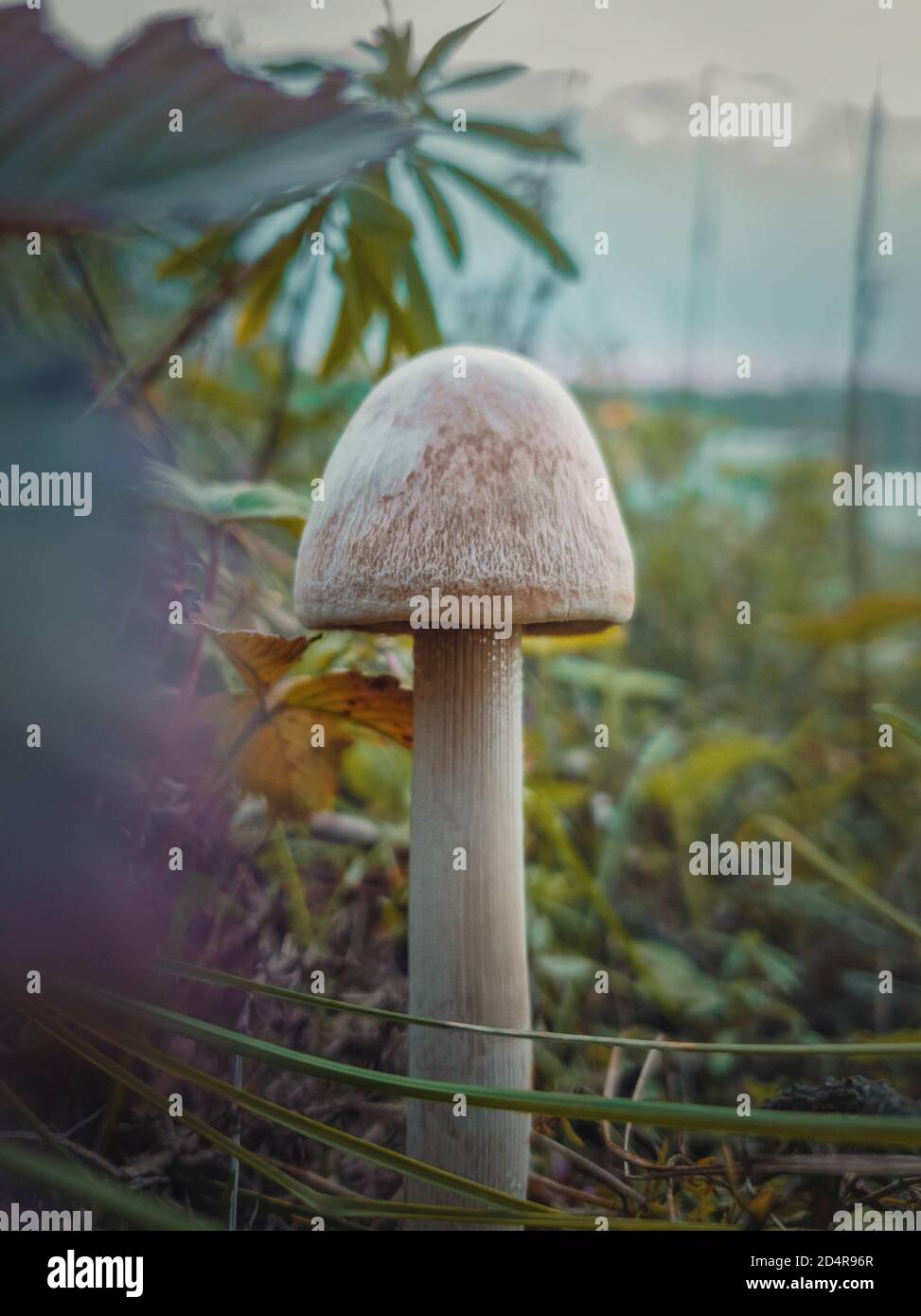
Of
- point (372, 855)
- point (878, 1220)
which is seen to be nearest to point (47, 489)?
point (372, 855)

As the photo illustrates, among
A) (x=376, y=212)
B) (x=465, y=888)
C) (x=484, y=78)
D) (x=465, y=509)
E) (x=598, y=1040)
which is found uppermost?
(x=484, y=78)

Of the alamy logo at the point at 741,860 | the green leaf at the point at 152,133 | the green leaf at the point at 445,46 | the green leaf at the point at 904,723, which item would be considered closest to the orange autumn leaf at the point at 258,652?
the green leaf at the point at 152,133

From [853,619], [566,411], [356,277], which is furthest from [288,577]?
[853,619]

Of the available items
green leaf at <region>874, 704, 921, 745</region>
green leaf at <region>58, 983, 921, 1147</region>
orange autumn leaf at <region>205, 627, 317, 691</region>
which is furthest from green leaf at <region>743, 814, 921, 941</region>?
orange autumn leaf at <region>205, 627, 317, 691</region>

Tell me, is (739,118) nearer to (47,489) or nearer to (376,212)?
(376,212)

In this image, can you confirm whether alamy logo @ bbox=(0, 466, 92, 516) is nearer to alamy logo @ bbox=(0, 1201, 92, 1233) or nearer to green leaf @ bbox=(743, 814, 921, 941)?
alamy logo @ bbox=(0, 1201, 92, 1233)
